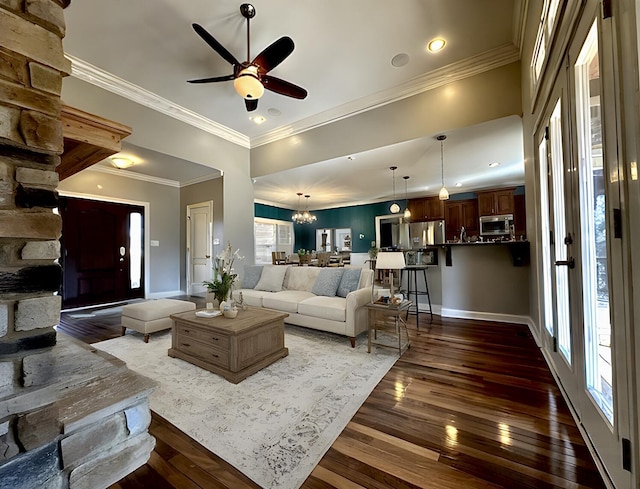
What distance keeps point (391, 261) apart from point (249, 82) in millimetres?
2337

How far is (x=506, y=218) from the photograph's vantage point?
7.02 meters

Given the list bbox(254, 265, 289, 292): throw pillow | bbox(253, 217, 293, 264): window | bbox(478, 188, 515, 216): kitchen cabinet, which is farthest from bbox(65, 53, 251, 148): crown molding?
bbox(478, 188, 515, 216): kitchen cabinet

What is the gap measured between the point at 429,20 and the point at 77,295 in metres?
7.09

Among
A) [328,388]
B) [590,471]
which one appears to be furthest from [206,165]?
[590,471]

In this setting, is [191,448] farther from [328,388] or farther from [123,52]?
[123,52]

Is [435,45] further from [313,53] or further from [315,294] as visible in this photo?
[315,294]

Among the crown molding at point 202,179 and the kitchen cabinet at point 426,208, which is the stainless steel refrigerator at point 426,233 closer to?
the kitchen cabinet at point 426,208

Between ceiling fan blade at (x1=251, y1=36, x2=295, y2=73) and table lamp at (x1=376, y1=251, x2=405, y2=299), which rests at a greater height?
ceiling fan blade at (x1=251, y1=36, x2=295, y2=73)

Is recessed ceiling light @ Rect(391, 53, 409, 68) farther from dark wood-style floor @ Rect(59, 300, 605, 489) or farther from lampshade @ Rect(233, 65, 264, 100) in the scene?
dark wood-style floor @ Rect(59, 300, 605, 489)

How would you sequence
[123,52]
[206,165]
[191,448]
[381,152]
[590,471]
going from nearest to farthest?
[590,471] < [191,448] < [123,52] < [381,152] < [206,165]

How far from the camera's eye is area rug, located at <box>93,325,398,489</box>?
1508 millimetres

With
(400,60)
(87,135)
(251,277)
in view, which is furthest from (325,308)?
(400,60)

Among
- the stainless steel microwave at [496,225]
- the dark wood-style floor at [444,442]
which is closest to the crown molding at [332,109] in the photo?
the dark wood-style floor at [444,442]

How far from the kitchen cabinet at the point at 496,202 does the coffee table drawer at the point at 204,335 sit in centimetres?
738
